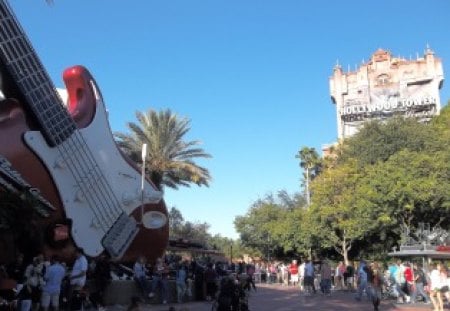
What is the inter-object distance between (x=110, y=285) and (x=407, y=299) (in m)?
10.0

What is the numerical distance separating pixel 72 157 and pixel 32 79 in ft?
7.89

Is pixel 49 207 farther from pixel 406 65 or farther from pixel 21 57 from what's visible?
pixel 406 65

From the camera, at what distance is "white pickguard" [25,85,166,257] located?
583 inches

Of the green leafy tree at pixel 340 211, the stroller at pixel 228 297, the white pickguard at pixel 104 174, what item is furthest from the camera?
the green leafy tree at pixel 340 211

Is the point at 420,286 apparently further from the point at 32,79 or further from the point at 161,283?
the point at 32,79

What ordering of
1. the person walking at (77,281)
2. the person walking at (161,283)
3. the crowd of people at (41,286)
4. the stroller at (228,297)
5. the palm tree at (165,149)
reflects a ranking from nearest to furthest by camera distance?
the stroller at (228,297) < the crowd of people at (41,286) < the person walking at (77,281) < the person walking at (161,283) < the palm tree at (165,149)

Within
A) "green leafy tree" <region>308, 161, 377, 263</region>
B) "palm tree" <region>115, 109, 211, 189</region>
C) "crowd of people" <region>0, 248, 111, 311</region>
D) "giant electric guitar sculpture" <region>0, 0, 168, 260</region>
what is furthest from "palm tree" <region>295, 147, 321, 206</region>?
"crowd of people" <region>0, 248, 111, 311</region>

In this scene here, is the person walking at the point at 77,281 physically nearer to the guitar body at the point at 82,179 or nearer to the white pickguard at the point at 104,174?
the guitar body at the point at 82,179

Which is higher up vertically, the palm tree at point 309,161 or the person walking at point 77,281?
the palm tree at point 309,161

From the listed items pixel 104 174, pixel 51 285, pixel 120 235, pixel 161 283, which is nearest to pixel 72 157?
pixel 104 174

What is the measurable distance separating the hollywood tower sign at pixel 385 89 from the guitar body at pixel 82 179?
6231 centimetres

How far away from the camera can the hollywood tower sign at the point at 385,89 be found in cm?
7769

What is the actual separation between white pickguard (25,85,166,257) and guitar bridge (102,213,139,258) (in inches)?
12.5

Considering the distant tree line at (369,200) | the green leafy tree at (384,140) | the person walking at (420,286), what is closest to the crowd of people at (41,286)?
the person walking at (420,286)
